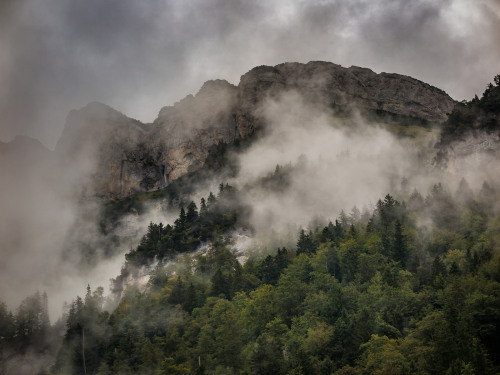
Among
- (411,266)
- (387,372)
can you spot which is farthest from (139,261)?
(387,372)

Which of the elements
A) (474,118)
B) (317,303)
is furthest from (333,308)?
(474,118)

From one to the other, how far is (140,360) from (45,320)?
62.9m

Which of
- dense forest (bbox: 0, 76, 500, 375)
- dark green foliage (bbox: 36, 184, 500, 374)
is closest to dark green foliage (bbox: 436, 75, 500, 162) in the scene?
dense forest (bbox: 0, 76, 500, 375)

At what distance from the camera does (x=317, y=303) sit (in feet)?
296

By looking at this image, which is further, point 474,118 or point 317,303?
point 474,118

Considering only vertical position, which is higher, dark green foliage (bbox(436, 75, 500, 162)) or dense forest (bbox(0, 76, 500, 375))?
dark green foliage (bbox(436, 75, 500, 162))

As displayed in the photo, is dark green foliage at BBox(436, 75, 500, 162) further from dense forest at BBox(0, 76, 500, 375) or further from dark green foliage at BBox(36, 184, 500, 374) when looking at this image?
dark green foliage at BBox(36, 184, 500, 374)

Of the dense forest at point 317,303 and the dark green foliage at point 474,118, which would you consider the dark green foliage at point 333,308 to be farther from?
the dark green foliage at point 474,118

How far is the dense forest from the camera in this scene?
67.7 meters

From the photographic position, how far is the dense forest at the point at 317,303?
67.7 meters

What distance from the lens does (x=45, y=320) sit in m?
144

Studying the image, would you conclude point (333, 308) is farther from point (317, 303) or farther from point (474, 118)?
point (474, 118)

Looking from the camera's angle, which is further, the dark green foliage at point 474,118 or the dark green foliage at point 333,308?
the dark green foliage at point 474,118

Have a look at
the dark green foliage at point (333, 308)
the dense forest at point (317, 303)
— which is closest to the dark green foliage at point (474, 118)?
the dense forest at point (317, 303)
